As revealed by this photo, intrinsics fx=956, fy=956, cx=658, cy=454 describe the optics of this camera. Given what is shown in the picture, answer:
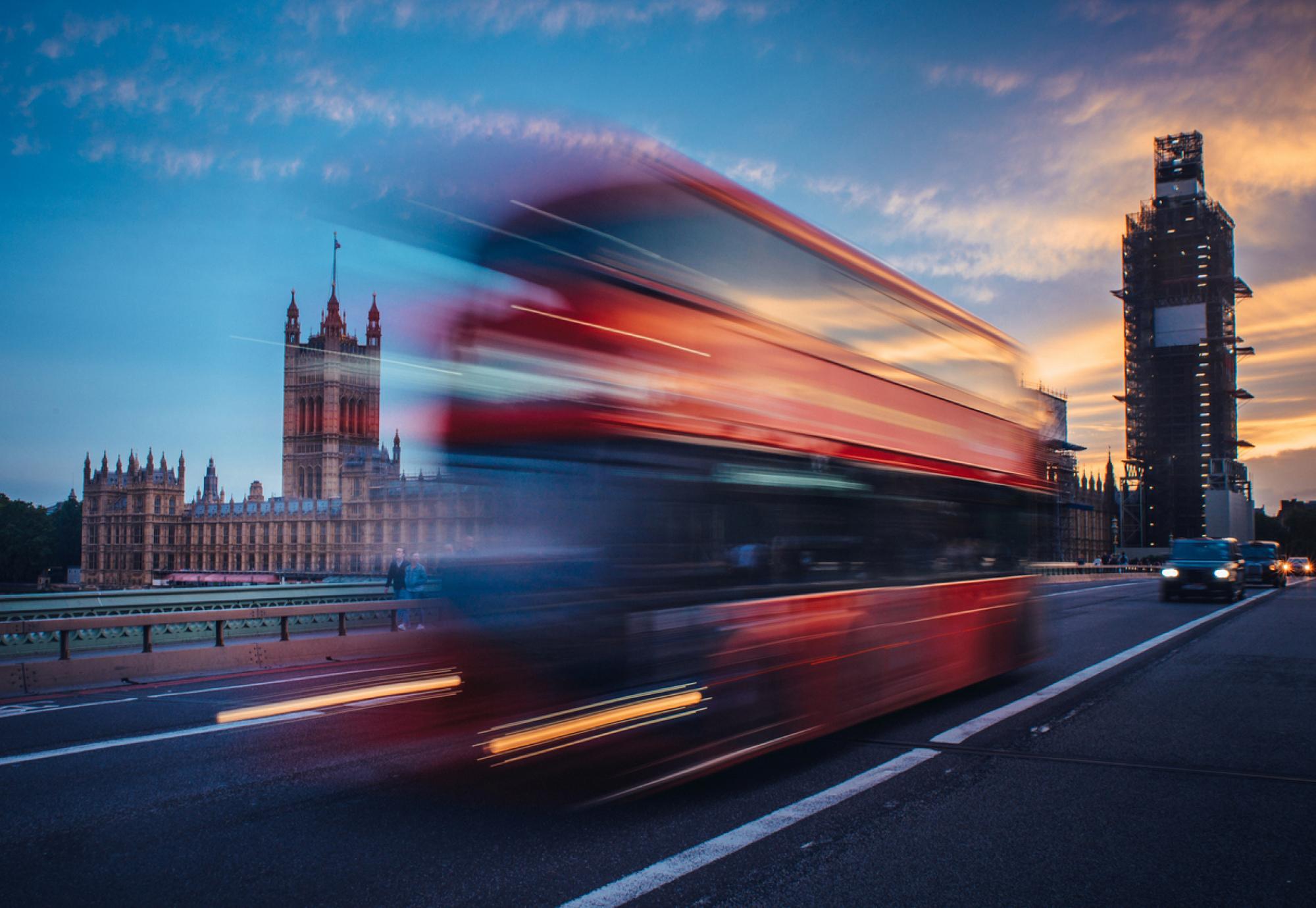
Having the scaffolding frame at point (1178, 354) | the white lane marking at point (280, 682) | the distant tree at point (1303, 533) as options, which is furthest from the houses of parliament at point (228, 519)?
the distant tree at point (1303, 533)

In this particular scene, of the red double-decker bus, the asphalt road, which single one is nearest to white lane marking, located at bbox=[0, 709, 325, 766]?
the asphalt road

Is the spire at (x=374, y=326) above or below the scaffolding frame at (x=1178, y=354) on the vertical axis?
below

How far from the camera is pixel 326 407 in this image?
7294 centimetres

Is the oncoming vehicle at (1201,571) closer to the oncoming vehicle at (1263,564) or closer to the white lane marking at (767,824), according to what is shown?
the oncoming vehicle at (1263,564)

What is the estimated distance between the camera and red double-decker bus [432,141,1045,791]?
4.76m

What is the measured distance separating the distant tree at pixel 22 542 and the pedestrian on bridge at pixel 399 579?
92.4 meters

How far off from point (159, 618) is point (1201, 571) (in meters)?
24.5

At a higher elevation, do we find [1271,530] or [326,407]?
[326,407]

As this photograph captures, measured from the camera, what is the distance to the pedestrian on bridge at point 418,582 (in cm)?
567

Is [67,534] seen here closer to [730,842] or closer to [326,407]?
[326,407]

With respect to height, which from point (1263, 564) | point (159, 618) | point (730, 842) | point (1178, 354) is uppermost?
point (1178, 354)

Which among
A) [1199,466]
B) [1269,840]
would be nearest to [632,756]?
[1269,840]

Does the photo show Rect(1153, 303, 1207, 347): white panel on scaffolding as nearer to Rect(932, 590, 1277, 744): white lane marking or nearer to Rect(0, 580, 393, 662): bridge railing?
Rect(932, 590, 1277, 744): white lane marking

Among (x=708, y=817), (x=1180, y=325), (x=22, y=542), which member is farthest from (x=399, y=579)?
(x=1180, y=325)
